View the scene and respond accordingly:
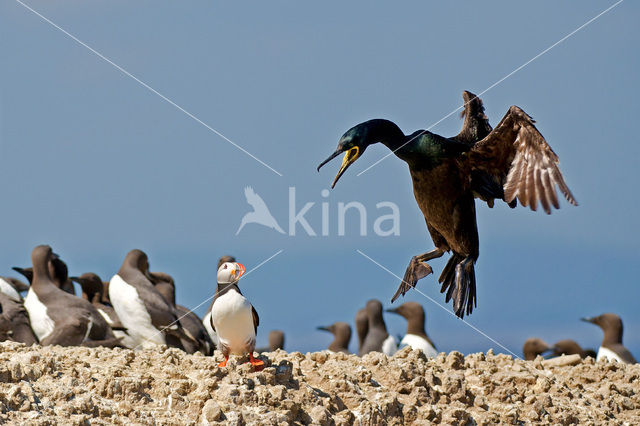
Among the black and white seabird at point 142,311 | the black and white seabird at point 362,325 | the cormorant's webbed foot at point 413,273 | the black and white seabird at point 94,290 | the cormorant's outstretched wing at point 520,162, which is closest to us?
the cormorant's outstretched wing at point 520,162

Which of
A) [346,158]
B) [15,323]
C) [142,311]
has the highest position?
[142,311]

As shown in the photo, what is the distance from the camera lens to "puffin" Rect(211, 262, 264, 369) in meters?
8.01

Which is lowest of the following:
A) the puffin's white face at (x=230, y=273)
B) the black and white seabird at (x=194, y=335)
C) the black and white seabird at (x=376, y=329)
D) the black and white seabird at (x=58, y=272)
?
the puffin's white face at (x=230, y=273)

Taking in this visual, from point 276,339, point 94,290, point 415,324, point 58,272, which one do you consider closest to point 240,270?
point 58,272

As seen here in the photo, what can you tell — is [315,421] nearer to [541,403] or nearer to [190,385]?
[190,385]

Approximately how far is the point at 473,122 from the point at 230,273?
259 cm

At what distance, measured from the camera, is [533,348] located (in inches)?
808

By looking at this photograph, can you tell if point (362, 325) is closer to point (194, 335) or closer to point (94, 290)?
point (94, 290)

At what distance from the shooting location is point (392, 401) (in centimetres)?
872

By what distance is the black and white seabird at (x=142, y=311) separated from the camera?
617 inches

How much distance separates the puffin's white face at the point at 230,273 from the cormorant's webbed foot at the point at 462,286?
159cm

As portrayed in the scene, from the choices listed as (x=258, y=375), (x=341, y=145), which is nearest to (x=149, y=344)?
(x=258, y=375)

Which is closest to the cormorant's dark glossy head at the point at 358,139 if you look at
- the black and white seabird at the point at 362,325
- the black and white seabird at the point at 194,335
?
the black and white seabird at the point at 194,335

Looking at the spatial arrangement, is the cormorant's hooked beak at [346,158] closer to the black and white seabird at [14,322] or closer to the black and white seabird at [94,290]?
the black and white seabird at [14,322]
